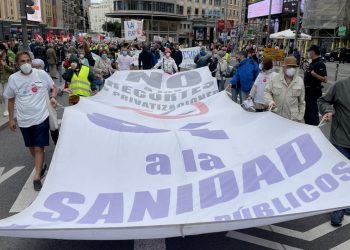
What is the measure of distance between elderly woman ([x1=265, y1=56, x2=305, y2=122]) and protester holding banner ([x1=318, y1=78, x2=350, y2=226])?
95 centimetres

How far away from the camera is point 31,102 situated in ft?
19.1

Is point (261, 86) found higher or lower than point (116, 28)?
higher

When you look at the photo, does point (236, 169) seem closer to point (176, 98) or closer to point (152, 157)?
point (152, 157)

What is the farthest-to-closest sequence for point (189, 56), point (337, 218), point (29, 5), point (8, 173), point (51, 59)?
point (189, 56)
point (51, 59)
point (29, 5)
point (8, 173)
point (337, 218)

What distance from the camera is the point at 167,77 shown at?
1150cm

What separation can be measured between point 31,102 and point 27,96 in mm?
97

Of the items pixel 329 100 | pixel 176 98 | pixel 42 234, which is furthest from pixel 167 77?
pixel 42 234

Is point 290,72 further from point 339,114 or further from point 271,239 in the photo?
point 271,239

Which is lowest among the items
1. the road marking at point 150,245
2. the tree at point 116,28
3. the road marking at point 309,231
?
the tree at point 116,28

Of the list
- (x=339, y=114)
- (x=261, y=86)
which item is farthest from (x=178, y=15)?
(x=339, y=114)

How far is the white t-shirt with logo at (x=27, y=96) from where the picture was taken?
5.80m

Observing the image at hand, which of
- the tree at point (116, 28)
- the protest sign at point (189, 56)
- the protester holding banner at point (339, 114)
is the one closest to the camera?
the protester holding banner at point (339, 114)

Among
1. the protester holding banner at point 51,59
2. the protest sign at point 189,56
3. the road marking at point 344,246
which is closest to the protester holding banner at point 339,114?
the road marking at point 344,246

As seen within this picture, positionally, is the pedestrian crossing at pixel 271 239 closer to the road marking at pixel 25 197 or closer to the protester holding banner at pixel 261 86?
the road marking at pixel 25 197
